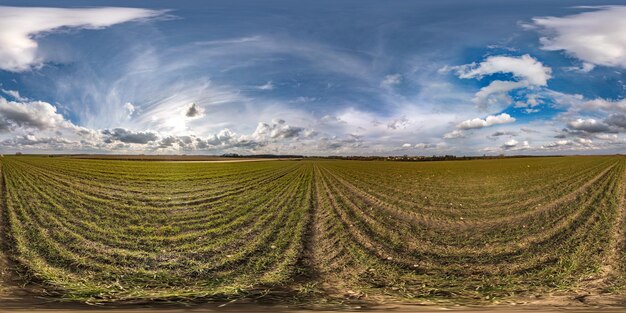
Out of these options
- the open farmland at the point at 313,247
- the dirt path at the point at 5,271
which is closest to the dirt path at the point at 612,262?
the open farmland at the point at 313,247

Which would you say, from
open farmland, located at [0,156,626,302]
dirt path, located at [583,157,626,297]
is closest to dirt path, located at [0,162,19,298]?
open farmland, located at [0,156,626,302]

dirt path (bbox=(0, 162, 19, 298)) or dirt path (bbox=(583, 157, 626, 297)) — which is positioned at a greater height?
dirt path (bbox=(0, 162, 19, 298))

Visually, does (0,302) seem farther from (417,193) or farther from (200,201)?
(417,193)

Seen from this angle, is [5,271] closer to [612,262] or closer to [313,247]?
[313,247]

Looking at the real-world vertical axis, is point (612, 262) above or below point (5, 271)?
below

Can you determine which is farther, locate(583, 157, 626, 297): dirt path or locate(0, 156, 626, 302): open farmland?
locate(583, 157, 626, 297): dirt path

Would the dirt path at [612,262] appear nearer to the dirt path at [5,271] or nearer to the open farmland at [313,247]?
the open farmland at [313,247]

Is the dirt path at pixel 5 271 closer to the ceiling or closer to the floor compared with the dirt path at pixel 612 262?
closer to the ceiling

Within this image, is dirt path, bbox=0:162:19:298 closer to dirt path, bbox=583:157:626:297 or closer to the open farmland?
the open farmland

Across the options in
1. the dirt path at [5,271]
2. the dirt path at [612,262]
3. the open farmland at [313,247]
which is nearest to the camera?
the dirt path at [5,271]

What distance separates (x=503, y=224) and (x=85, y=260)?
1196 centimetres

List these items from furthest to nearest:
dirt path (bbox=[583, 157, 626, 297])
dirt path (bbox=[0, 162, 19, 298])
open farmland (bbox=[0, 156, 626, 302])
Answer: dirt path (bbox=[583, 157, 626, 297]) < open farmland (bbox=[0, 156, 626, 302]) < dirt path (bbox=[0, 162, 19, 298])

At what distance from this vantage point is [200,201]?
18109 mm

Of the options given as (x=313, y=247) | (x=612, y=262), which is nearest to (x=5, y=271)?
(x=313, y=247)
